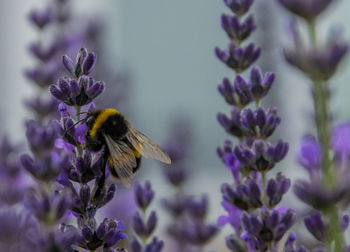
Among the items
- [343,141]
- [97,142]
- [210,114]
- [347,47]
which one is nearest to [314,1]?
[347,47]

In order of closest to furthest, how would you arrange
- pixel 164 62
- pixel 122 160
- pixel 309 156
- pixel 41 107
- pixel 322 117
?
pixel 322 117 → pixel 309 156 → pixel 122 160 → pixel 41 107 → pixel 164 62

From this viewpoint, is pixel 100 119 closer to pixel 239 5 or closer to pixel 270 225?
pixel 239 5

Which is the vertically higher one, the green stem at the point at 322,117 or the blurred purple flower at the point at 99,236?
the green stem at the point at 322,117

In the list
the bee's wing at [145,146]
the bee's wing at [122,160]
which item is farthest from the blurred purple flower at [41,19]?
the bee's wing at [122,160]

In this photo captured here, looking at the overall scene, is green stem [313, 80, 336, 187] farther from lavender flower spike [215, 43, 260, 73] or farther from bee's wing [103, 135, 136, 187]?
bee's wing [103, 135, 136, 187]

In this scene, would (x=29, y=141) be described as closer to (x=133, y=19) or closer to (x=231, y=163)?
(x=231, y=163)

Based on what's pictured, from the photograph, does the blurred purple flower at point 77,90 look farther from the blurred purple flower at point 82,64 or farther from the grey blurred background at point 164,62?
the grey blurred background at point 164,62

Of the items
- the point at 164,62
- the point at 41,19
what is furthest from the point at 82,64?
the point at 164,62
